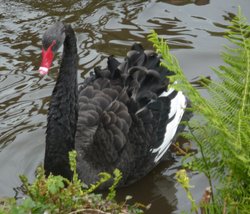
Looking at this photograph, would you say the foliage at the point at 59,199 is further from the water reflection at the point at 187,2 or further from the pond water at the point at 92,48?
the water reflection at the point at 187,2

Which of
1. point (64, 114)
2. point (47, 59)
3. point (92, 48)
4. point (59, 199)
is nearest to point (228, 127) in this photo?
point (59, 199)

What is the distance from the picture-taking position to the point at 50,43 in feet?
12.4

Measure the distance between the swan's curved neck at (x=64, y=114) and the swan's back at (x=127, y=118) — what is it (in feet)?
0.54

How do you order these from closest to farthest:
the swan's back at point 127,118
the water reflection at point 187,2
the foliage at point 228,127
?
the foliage at point 228,127, the swan's back at point 127,118, the water reflection at point 187,2

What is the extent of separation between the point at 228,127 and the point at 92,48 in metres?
4.02

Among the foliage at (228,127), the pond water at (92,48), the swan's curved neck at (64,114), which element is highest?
the foliage at (228,127)

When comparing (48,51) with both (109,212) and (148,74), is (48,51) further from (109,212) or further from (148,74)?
(109,212)

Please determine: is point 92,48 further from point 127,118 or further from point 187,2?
point 127,118

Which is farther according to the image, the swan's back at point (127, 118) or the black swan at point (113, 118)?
the swan's back at point (127, 118)

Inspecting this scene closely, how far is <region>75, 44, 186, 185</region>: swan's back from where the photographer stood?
4.46m

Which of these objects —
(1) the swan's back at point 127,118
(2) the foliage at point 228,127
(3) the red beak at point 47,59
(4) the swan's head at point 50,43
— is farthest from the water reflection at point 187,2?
(2) the foliage at point 228,127

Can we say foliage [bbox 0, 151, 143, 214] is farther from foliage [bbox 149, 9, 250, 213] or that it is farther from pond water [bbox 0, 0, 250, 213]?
pond water [bbox 0, 0, 250, 213]

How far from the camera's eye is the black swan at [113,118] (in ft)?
13.8

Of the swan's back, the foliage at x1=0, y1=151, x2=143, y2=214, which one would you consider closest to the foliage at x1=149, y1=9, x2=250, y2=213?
the foliage at x1=0, y1=151, x2=143, y2=214
